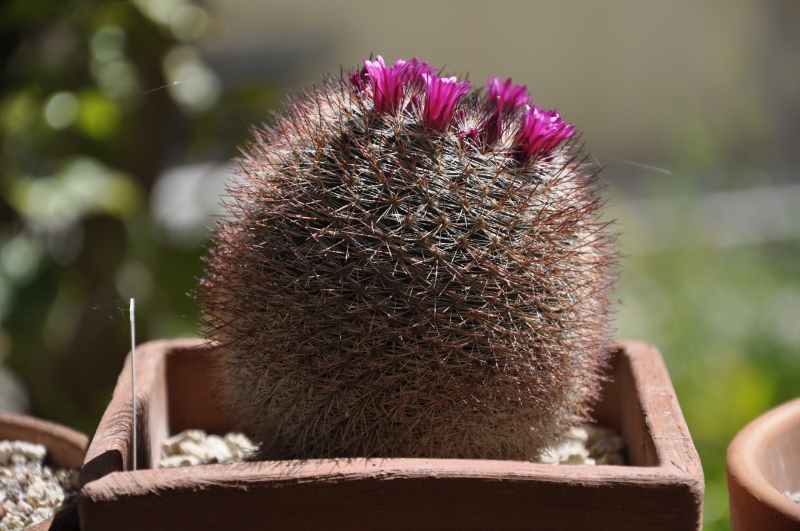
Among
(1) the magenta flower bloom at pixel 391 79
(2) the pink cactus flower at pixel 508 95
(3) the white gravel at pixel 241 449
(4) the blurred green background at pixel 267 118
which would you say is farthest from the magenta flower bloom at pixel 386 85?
(4) the blurred green background at pixel 267 118

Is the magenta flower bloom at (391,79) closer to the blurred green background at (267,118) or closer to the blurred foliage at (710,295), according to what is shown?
the blurred green background at (267,118)

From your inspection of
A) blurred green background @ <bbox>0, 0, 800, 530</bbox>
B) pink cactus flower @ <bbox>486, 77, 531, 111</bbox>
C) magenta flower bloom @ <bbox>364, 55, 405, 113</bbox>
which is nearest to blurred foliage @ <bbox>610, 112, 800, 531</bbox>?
blurred green background @ <bbox>0, 0, 800, 530</bbox>

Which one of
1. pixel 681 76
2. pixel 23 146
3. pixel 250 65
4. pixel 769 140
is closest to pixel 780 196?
pixel 769 140

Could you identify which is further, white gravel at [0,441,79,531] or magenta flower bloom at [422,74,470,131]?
white gravel at [0,441,79,531]

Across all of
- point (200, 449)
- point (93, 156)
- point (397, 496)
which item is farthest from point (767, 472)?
point (93, 156)

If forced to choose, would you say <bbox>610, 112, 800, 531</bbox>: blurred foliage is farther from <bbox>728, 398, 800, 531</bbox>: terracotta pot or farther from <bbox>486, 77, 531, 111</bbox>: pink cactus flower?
<bbox>486, 77, 531, 111</bbox>: pink cactus flower

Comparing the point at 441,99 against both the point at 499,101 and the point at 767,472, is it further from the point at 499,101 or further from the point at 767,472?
the point at 767,472
